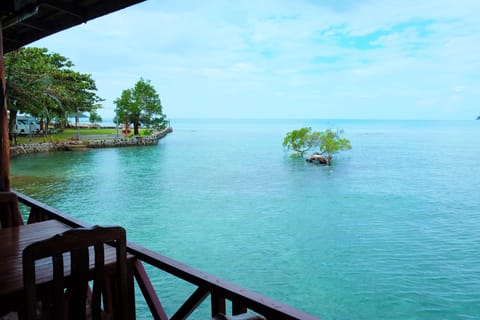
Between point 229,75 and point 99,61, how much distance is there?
3262cm

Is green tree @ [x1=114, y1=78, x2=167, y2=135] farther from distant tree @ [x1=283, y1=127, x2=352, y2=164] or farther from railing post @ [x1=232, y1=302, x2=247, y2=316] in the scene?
railing post @ [x1=232, y1=302, x2=247, y2=316]

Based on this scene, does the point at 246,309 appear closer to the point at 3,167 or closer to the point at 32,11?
A: the point at 32,11

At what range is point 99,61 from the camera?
2534 inches

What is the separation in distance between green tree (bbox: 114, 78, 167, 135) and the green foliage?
1648 cm

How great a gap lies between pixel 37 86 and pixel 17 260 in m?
21.6

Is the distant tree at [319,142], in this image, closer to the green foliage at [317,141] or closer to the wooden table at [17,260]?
the green foliage at [317,141]

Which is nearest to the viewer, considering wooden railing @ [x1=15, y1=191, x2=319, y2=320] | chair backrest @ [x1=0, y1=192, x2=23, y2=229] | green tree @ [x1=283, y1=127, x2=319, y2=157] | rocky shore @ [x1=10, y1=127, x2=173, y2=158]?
wooden railing @ [x1=15, y1=191, x2=319, y2=320]

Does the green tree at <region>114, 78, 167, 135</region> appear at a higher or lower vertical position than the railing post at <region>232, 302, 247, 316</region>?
higher

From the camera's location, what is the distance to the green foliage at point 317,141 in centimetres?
2558

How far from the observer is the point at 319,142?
2662cm

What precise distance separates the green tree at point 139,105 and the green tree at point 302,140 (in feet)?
54.6

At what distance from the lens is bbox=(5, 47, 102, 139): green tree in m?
18.7

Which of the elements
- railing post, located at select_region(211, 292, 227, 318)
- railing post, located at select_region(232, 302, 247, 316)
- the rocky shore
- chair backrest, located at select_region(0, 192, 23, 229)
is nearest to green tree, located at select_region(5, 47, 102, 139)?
the rocky shore

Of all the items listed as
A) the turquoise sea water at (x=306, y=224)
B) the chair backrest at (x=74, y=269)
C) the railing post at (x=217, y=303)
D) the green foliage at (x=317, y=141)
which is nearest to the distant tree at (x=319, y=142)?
the green foliage at (x=317, y=141)
